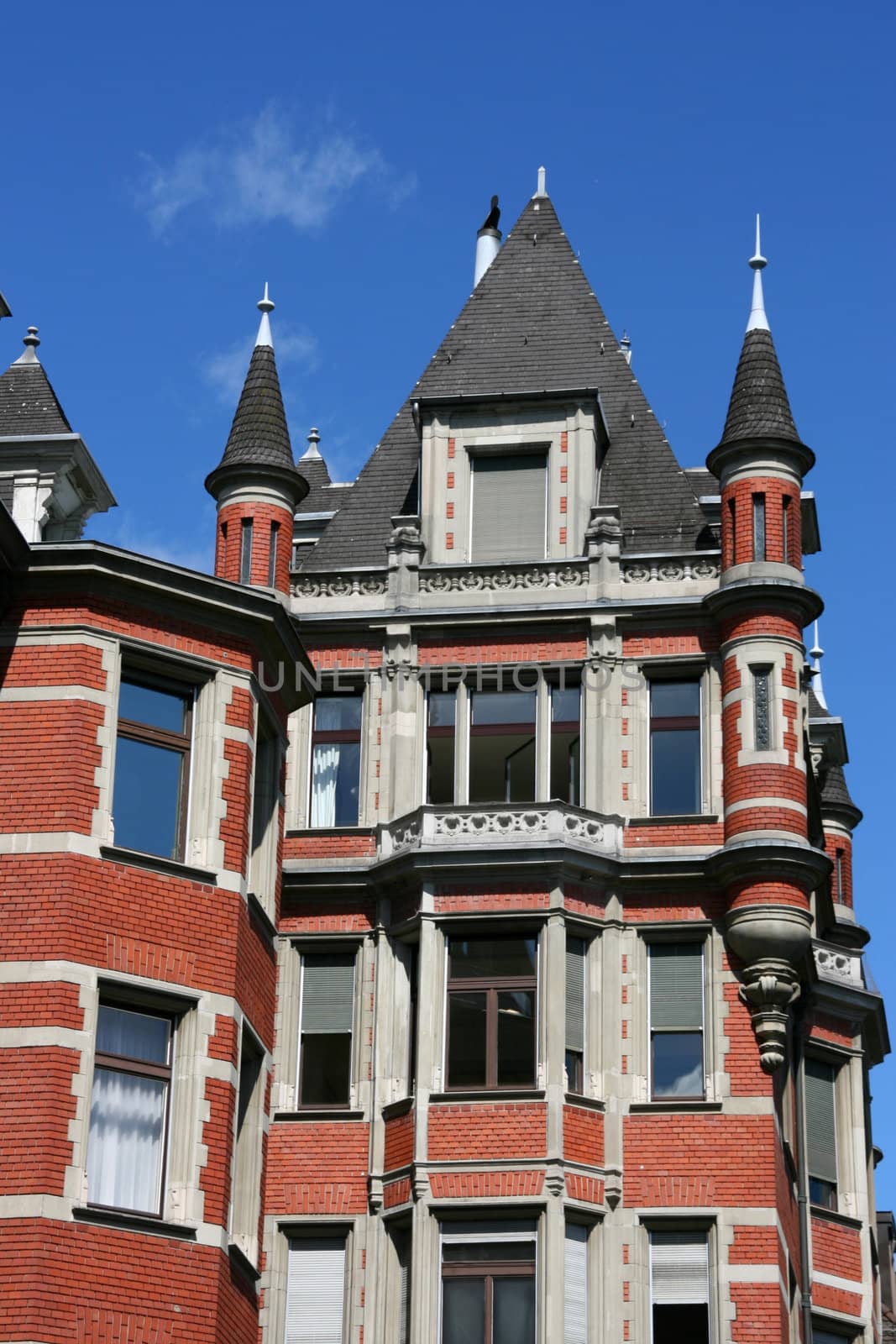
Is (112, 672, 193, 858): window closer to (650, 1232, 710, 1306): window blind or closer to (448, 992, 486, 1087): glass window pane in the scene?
(448, 992, 486, 1087): glass window pane

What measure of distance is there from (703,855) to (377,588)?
694 centimetres

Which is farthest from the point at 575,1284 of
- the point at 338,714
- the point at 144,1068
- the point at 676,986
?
the point at 144,1068

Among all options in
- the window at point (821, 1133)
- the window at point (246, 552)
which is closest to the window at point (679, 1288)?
the window at point (821, 1133)

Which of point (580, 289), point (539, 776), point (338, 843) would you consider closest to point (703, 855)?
point (539, 776)

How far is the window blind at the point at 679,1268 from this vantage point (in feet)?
118

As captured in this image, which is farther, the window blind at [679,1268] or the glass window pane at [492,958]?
the glass window pane at [492,958]

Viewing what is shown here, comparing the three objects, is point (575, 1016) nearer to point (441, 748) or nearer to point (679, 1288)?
point (679, 1288)

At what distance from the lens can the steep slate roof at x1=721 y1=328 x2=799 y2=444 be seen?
133 ft

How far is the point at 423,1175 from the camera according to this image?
3609 centimetres

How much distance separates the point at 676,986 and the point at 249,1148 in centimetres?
961

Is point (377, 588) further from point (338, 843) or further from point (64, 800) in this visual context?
point (64, 800)

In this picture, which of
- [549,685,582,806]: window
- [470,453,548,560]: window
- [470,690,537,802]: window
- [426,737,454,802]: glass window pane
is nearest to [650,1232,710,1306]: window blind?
[549,685,582,806]: window

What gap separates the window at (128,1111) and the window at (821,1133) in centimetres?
1770

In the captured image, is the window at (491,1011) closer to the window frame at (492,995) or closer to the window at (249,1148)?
the window frame at (492,995)
